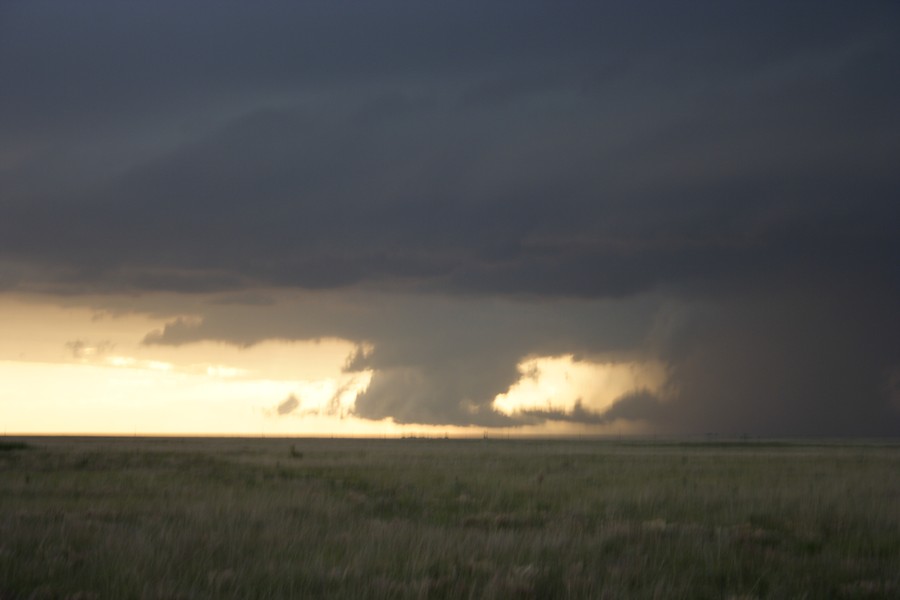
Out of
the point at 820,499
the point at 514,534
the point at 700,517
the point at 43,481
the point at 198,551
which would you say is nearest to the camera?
the point at 198,551

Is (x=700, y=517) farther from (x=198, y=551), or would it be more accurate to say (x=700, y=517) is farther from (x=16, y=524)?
(x=16, y=524)

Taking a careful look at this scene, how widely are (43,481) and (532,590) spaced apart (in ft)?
67.1

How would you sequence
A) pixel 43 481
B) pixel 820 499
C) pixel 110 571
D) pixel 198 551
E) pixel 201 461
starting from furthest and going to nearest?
pixel 201 461
pixel 43 481
pixel 820 499
pixel 198 551
pixel 110 571

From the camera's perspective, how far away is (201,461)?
131 feet

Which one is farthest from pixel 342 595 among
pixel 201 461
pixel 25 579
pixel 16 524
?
pixel 201 461

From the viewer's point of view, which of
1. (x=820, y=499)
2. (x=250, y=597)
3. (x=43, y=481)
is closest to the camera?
(x=250, y=597)

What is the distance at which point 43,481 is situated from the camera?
24.7 meters

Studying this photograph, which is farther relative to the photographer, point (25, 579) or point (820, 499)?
point (820, 499)

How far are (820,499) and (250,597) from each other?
17.2 meters

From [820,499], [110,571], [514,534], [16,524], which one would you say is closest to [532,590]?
[514,534]

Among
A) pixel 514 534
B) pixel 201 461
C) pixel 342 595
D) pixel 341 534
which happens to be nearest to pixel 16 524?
pixel 341 534

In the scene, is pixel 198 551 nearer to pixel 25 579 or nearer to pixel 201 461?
pixel 25 579

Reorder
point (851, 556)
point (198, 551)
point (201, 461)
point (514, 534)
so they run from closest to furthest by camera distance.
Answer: point (198, 551) → point (851, 556) → point (514, 534) → point (201, 461)

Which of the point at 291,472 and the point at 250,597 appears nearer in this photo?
the point at 250,597
